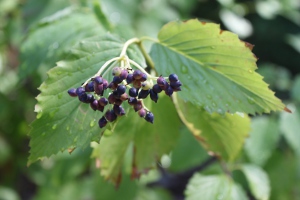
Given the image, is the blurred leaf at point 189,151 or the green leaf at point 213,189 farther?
the blurred leaf at point 189,151

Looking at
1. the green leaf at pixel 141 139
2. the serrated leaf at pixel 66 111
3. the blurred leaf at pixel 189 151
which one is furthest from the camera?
the blurred leaf at pixel 189 151

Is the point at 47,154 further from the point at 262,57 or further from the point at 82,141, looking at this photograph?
the point at 262,57

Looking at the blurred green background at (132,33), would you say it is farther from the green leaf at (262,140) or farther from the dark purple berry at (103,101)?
the dark purple berry at (103,101)

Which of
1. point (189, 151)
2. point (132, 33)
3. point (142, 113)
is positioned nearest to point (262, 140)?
point (189, 151)

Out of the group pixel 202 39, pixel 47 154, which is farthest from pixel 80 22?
pixel 47 154

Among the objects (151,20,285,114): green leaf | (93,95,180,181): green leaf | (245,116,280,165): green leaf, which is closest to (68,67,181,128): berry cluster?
(151,20,285,114): green leaf

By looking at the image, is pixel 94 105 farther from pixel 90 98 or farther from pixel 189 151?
pixel 189 151

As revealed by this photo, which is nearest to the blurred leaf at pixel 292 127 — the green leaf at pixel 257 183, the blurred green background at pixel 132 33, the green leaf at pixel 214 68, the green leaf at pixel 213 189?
the blurred green background at pixel 132 33
